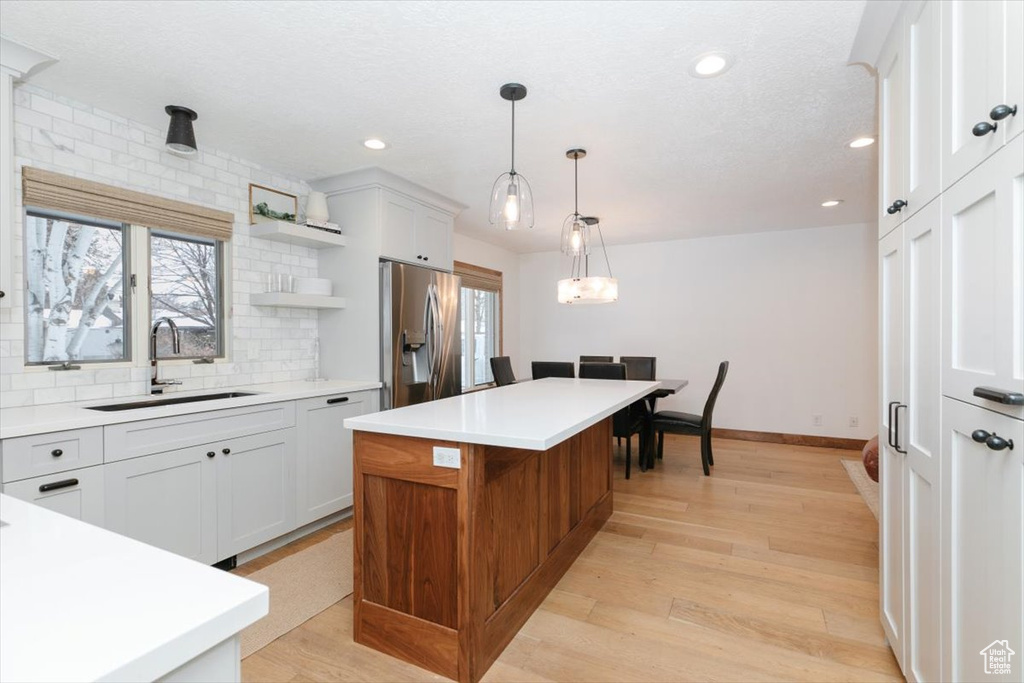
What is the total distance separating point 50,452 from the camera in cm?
193

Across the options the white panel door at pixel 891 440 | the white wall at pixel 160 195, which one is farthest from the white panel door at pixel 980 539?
the white wall at pixel 160 195

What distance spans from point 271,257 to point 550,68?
236 cm

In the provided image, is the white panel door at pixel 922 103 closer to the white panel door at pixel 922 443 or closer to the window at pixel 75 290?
the white panel door at pixel 922 443

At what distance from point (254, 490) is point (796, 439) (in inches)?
213

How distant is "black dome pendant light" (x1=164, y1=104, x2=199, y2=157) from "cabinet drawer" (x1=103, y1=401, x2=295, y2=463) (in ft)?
4.57

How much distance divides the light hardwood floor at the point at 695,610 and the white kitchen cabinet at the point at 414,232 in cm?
205

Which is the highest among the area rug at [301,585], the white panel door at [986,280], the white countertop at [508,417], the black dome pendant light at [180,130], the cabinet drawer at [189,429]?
the black dome pendant light at [180,130]

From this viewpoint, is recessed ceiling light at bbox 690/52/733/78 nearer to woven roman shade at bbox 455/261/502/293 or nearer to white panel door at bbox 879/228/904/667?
white panel door at bbox 879/228/904/667

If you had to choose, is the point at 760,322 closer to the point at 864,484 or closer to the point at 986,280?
the point at 864,484

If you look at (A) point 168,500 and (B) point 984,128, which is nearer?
(B) point 984,128

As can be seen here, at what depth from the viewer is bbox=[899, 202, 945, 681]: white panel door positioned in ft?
4.53

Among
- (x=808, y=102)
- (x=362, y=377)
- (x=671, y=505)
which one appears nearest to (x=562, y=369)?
(x=671, y=505)

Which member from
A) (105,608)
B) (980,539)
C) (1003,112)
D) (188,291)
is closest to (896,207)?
(1003,112)

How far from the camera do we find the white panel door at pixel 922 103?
1365mm
